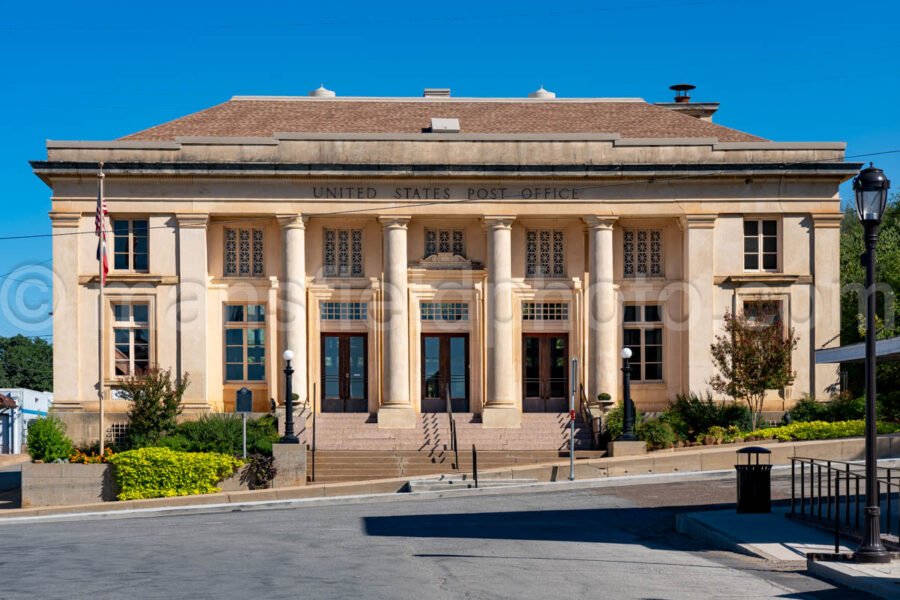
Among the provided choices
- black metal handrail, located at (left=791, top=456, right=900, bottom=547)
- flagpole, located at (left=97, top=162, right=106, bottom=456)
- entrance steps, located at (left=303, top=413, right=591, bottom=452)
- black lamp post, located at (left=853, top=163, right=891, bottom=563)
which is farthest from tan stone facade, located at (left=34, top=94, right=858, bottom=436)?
black lamp post, located at (left=853, top=163, right=891, bottom=563)

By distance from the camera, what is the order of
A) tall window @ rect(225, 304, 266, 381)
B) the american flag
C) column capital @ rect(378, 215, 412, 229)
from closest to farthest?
1. the american flag
2. column capital @ rect(378, 215, 412, 229)
3. tall window @ rect(225, 304, 266, 381)

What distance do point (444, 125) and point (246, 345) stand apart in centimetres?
948

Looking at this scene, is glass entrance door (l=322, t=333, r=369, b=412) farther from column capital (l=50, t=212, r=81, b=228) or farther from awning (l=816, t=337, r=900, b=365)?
awning (l=816, t=337, r=900, b=365)

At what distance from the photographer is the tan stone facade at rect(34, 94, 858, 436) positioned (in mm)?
38344

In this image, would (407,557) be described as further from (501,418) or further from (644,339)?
(644,339)

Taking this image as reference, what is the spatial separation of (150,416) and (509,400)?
10726 mm

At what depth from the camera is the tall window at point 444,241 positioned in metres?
40.1

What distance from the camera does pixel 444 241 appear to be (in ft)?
132

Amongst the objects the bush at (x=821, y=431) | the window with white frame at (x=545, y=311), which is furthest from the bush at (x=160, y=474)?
the bush at (x=821, y=431)

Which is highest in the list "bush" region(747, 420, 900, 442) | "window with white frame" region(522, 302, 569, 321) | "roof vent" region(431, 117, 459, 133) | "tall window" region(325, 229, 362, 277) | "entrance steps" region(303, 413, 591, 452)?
"roof vent" region(431, 117, 459, 133)

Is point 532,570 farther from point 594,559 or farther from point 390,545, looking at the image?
point 390,545

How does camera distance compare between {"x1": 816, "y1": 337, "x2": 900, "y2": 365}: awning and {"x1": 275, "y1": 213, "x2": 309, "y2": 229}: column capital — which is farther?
{"x1": 275, "y1": 213, "x2": 309, "y2": 229}: column capital

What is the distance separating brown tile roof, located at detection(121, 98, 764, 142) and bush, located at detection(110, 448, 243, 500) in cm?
1215

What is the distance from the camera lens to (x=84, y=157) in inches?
1501
